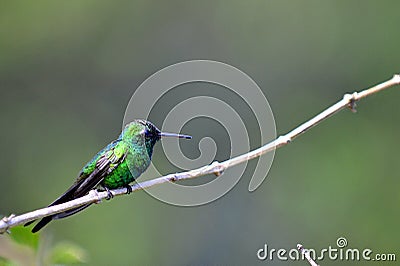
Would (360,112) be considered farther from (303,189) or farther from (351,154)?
(303,189)

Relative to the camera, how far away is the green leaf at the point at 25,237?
165 centimetres

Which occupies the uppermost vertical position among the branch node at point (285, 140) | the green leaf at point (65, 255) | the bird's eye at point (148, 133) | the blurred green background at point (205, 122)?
the blurred green background at point (205, 122)

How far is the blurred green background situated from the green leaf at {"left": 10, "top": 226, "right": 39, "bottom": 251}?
8087mm

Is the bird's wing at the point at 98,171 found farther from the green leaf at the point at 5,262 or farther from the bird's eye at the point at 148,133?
the green leaf at the point at 5,262

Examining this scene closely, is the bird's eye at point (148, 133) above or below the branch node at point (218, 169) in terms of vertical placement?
above

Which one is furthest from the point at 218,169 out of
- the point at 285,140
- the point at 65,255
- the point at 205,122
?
the point at 205,122

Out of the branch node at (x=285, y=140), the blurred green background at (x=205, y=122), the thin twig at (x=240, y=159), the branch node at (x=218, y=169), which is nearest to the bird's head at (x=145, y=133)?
the thin twig at (x=240, y=159)

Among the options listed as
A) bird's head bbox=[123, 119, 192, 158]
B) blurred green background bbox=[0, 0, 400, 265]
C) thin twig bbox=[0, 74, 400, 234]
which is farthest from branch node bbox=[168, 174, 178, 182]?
blurred green background bbox=[0, 0, 400, 265]

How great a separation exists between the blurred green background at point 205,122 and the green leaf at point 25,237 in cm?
809

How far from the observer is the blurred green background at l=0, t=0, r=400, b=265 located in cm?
1030

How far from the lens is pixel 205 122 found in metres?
9.87

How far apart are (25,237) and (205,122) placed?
8.23m

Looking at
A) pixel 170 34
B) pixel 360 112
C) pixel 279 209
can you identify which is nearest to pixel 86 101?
pixel 170 34

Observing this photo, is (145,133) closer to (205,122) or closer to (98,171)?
(98,171)
